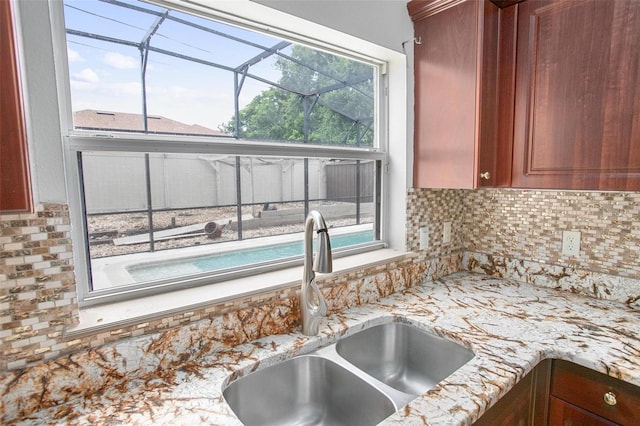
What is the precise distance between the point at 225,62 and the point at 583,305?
5.62ft

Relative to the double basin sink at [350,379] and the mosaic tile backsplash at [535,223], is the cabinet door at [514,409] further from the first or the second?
the mosaic tile backsplash at [535,223]

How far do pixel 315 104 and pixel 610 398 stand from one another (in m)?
1.41

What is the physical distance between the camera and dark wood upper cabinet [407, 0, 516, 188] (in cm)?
132

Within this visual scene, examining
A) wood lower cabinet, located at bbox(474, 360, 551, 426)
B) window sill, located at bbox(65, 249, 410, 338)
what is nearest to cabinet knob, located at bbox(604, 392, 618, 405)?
wood lower cabinet, located at bbox(474, 360, 551, 426)

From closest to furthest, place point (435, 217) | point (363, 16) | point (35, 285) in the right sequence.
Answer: point (35, 285) → point (363, 16) → point (435, 217)

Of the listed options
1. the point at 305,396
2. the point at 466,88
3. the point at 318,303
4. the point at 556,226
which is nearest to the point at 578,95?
the point at 466,88

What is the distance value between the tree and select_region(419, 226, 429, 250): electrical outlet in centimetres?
52

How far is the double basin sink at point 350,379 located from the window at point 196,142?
15.8 inches

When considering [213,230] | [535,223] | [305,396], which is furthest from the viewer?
[535,223]

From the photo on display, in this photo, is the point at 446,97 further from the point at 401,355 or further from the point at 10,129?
the point at 10,129

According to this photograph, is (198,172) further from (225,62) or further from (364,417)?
(364,417)

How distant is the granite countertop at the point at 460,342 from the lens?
780mm

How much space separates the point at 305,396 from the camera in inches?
42.8

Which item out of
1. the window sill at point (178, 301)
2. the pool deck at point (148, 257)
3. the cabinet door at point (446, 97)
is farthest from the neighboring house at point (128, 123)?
the cabinet door at point (446, 97)
